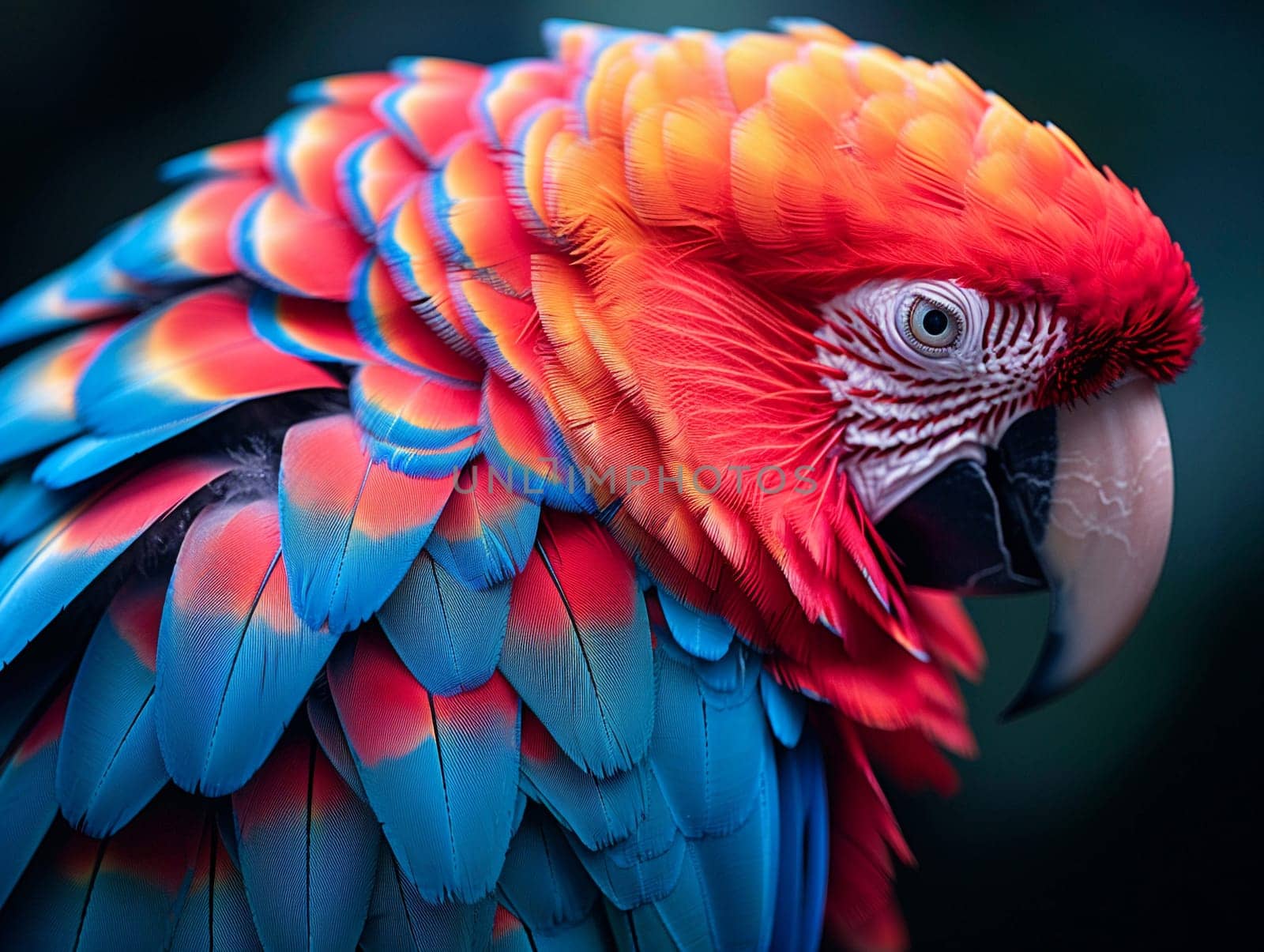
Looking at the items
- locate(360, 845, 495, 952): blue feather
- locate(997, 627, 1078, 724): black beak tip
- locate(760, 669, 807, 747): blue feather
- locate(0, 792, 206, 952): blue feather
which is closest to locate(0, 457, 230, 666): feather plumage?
locate(0, 792, 206, 952): blue feather

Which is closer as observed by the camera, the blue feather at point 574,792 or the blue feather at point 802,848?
the blue feather at point 574,792

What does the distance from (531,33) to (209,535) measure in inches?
35.0

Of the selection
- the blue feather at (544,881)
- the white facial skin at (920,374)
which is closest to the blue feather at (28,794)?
the blue feather at (544,881)

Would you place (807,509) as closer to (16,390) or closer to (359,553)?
(359,553)

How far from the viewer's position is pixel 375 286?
601mm

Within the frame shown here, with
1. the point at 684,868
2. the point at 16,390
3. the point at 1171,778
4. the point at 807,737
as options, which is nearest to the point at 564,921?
the point at 684,868

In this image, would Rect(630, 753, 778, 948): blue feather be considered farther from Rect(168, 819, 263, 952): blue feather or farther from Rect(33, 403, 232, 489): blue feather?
Rect(33, 403, 232, 489): blue feather

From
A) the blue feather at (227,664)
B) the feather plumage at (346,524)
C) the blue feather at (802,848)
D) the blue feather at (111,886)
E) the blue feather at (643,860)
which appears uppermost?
Answer: the feather plumage at (346,524)

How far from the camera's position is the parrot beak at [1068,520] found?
618mm

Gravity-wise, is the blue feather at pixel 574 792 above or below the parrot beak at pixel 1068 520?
below

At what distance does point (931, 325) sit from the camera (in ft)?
1.93

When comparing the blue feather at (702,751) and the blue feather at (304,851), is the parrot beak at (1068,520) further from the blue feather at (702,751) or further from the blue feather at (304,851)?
the blue feather at (304,851)

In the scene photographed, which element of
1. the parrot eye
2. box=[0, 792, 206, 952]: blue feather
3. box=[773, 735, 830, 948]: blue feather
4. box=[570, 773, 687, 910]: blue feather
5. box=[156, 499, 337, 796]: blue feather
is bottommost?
box=[773, 735, 830, 948]: blue feather

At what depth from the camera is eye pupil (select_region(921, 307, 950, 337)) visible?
59 cm
